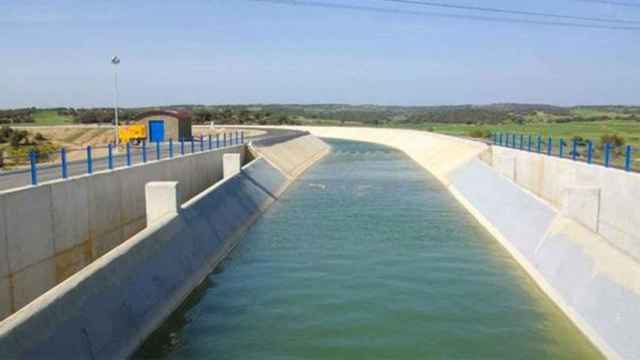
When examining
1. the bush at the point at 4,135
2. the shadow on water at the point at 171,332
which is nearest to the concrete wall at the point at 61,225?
the shadow on water at the point at 171,332

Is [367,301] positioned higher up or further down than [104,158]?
further down

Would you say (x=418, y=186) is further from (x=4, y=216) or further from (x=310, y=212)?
(x=4, y=216)

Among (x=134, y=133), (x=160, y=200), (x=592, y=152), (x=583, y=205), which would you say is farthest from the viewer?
(x=134, y=133)

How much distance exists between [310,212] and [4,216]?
68.7 ft

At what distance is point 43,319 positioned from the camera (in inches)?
396

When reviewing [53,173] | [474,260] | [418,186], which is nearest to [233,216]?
[53,173]

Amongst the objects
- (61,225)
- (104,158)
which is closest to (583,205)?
(61,225)

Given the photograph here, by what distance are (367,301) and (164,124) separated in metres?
39.4

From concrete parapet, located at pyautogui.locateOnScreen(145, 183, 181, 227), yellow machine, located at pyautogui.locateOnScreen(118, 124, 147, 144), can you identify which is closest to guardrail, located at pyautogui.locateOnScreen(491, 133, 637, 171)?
concrete parapet, located at pyautogui.locateOnScreen(145, 183, 181, 227)

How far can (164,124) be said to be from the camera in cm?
5312

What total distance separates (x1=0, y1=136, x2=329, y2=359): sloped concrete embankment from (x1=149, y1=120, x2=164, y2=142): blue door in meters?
27.5

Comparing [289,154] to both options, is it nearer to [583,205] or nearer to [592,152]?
[592,152]

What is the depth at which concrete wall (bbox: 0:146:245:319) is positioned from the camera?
13289 millimetres

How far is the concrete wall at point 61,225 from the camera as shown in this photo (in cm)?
1329
